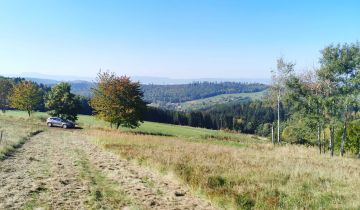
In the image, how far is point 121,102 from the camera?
47.2 metres

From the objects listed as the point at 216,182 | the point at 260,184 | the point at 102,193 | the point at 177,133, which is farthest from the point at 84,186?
the point at 177,133

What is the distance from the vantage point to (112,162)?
19.0 meters

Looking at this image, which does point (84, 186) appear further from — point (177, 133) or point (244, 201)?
point (177, 133)

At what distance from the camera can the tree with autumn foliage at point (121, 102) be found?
46.9 metres

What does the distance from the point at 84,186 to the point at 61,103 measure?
46.6 meters

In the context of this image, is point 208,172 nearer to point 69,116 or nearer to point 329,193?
point 329,193

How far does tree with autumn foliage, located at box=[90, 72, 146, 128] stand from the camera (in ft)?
154

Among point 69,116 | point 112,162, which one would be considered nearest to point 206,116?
point 69,116

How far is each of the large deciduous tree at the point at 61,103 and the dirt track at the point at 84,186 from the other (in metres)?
38.5

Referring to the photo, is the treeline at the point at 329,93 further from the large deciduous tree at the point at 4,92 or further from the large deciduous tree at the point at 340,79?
A: the large deciduous tree at the point at 4,92

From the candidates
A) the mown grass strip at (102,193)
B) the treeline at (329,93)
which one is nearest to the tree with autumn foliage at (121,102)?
the treeline at (329,93)

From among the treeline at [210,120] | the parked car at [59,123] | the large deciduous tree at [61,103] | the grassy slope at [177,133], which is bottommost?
the treeline at [210,120]

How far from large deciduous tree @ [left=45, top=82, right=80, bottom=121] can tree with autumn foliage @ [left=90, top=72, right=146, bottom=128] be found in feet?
31.5

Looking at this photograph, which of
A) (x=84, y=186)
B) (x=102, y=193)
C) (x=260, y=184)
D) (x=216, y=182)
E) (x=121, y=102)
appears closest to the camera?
(x=102, y=193)
